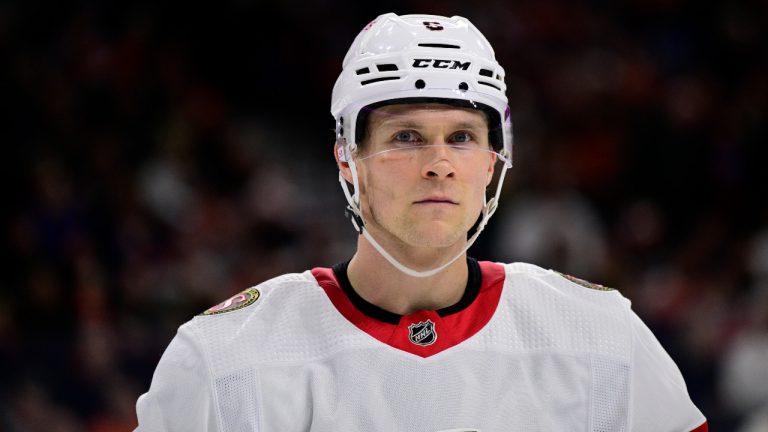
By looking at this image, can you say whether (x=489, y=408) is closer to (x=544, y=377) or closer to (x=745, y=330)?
(x=544, y=377)

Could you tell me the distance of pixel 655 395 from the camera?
2.56m

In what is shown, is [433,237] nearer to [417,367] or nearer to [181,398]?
[417,367]

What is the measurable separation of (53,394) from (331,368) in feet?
8.16

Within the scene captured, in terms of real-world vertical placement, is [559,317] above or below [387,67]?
below

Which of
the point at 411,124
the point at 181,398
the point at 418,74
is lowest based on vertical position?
the point at 181,398

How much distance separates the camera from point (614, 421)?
8.23ft

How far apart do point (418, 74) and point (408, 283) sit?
48 centimetres

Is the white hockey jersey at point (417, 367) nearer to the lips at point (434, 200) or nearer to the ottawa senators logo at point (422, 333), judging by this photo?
the ottawa senators logo at point (422, 333)

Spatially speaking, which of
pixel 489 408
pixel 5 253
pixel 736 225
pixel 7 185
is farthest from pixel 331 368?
pixel 736 225

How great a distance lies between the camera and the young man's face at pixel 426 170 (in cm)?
246

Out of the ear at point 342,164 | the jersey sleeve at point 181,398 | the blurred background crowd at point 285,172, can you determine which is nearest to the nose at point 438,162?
the ear at point 342,164

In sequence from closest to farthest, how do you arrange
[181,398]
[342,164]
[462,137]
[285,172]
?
[181,398]
[462,137]
[342,164]
[285,172]

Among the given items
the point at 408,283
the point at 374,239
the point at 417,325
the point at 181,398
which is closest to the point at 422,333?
the point at 417,325

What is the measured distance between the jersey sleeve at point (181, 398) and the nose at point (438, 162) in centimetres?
63
